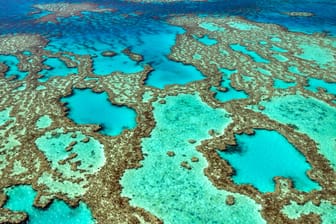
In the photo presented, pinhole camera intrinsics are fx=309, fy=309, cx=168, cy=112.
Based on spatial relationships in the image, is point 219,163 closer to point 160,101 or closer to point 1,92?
point 160,101

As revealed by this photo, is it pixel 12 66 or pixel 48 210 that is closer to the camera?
pixel 48 210

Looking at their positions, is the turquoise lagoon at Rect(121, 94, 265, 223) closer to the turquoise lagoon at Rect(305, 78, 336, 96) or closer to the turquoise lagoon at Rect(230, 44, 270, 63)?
the turquoise lagoon at Rect(305, 78, 336, 96)

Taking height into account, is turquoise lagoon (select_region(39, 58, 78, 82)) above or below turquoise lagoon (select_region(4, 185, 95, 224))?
above

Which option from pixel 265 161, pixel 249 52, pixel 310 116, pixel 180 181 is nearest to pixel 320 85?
pixel 310 116

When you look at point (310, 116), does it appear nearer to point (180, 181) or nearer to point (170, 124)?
point (170, 124)

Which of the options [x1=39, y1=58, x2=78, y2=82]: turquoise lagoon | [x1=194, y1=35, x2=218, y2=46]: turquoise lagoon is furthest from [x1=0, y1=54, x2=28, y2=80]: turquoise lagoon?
[x1=194, y1=35, x2=218, y2=46]: turquoise lagoon

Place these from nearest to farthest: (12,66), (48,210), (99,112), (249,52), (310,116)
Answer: (48,210), (310,116), (99,112), (12,66), (249,52)
